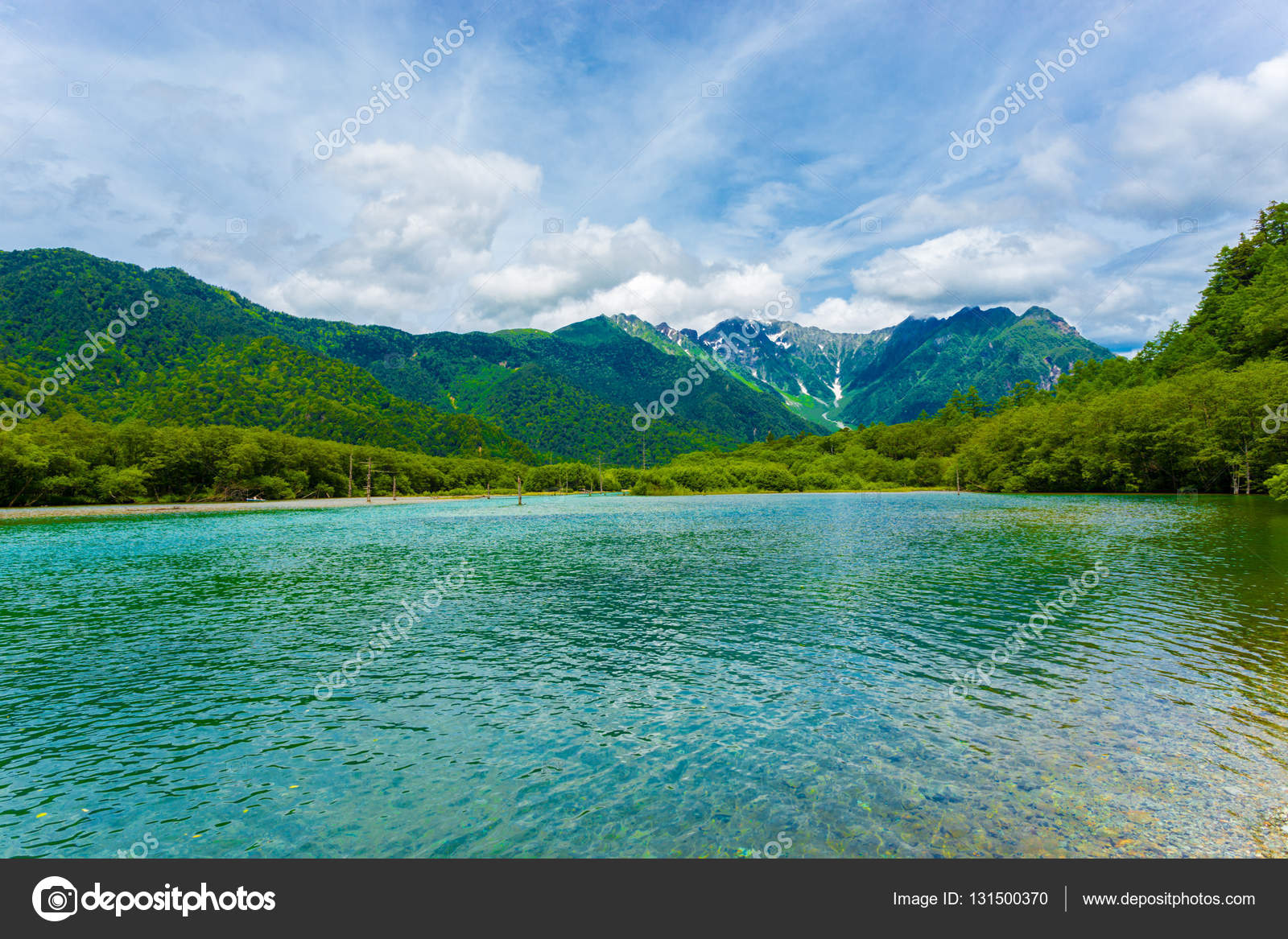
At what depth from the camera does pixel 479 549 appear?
4494 cm

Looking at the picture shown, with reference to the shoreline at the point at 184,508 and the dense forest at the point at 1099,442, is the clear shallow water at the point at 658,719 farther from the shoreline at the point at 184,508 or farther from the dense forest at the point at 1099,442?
the shoreline at the point at 184,508

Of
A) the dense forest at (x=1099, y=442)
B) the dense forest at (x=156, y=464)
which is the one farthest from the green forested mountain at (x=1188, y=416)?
the dense forest at (x=156, y=464)

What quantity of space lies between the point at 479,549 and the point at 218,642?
26.5m

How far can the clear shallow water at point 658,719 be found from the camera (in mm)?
7941
